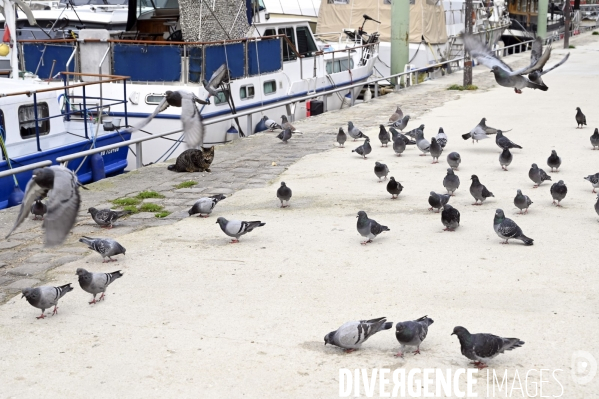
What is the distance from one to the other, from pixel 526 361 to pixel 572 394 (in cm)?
52

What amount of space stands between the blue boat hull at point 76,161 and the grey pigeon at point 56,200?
4.62 metres

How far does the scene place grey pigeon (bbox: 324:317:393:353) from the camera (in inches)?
225

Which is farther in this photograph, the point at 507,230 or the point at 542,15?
the point at 542,15

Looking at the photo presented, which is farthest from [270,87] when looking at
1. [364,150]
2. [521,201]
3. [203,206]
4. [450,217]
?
[450,217]

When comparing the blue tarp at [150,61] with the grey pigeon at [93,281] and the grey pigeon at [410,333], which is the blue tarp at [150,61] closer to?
the grey pigeon at [93,281]

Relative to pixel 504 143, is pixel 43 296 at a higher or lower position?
lower

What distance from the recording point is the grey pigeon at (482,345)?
5395 millimetres

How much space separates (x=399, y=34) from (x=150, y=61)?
11.0 m

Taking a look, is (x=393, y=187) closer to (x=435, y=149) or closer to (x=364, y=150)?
(x=435, y=149)

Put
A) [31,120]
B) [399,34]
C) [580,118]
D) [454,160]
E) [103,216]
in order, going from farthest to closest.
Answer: [399,34] → [580,118] → [31,120] → [454,160] → [103,216]

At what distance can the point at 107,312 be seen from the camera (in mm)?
6738

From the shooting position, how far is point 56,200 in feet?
22.3

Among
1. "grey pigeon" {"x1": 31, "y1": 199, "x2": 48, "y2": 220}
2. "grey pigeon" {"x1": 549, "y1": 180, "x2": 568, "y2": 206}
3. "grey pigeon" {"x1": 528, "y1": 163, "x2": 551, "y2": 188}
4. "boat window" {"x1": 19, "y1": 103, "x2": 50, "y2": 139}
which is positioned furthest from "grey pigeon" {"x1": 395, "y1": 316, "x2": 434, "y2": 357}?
"boat window" {"x1": 19, "y1": 103, "x2": 50, "y2": 139}

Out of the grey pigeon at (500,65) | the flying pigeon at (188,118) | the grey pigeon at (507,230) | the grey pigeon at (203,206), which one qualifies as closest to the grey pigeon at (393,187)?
the grey pigeon at (507,230)
